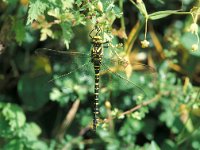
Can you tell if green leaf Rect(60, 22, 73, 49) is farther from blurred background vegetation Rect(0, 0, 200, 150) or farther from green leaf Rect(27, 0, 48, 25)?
green leaf Rect(27, 0, 48, 25)

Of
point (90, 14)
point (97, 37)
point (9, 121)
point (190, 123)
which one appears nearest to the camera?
point (90, 14)

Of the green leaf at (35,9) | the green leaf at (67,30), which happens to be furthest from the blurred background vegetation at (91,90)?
the green leaf at (35,9)

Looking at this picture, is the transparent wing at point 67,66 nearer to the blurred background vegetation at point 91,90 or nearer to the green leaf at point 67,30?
the blurred background vegetation at point 91,90

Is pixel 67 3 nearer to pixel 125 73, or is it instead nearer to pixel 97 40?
pixel 97 40

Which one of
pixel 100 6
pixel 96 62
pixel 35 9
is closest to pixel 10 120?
pixel 96 62

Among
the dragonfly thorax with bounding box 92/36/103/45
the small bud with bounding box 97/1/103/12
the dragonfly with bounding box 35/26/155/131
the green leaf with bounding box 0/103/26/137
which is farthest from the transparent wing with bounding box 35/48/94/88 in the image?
the small bud with bounding box 97/1/103/12

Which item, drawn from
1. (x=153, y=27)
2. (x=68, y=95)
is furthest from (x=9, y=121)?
(x=153, y=27)

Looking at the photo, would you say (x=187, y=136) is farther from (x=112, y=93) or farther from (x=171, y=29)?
(x=171, y=29)
